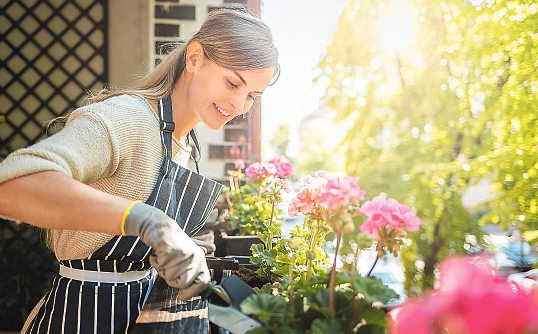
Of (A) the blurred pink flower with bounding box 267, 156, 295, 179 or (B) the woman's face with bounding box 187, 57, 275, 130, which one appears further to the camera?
(A) the blurred pink flower with bounding box 267, 156, 295, 179

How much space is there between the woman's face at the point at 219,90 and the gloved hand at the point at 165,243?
0.44 metres

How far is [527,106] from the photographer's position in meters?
2.81

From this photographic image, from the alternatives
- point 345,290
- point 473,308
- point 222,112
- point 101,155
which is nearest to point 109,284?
point 101,155

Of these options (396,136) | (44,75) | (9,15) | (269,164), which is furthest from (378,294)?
(396,136)

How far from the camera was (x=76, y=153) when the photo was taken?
2.81 ft

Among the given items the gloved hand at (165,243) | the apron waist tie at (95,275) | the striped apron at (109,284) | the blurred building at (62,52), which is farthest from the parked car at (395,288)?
the blurred building at (62,52)

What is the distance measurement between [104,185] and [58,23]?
283 cm

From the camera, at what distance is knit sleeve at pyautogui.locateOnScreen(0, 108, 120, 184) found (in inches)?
31.4

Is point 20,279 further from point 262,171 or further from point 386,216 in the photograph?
point 386,216

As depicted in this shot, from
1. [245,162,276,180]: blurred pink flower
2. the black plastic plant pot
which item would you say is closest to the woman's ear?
the black plastic plant pot

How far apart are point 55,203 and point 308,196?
52 cm

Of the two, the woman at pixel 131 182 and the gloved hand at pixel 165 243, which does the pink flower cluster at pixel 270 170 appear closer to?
the woman at pixel 131 182

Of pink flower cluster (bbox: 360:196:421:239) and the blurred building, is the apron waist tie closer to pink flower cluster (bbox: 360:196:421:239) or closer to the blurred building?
pink flower cluster (bbox: 360:196:421:239)

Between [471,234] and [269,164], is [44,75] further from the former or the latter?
[471,234]
